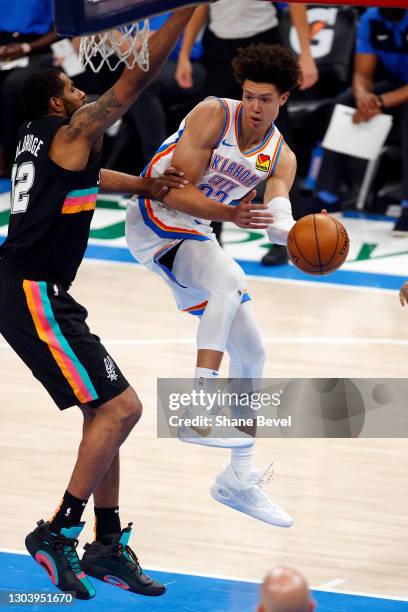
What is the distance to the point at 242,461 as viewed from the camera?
5953 millimetres

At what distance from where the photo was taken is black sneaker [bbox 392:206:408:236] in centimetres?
1108

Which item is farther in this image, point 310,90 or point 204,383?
point 310,90

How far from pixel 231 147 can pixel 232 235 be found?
5592mm

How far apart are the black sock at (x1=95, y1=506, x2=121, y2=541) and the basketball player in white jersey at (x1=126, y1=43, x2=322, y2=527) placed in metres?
0.64

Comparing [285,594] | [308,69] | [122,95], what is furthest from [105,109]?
[308,69]

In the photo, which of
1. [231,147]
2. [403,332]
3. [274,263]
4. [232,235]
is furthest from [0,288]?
[232,235]

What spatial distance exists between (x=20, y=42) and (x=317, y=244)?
7.35 m

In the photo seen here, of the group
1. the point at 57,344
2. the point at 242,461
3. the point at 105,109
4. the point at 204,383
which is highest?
the point at 105,109

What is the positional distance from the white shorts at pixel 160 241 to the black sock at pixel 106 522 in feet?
3.97

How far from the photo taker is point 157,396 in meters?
7.43

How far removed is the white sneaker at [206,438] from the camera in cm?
562

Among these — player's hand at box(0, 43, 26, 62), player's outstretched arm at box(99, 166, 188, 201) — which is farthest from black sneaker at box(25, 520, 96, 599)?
player's hand at box(0, 43, 26, 62)

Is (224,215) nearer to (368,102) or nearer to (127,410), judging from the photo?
(127,410)

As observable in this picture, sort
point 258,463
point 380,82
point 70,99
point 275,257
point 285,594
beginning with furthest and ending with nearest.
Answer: point 380,82 → point 275,257 → point 258,463 → point 70,99 → point 285,594
